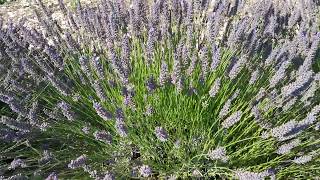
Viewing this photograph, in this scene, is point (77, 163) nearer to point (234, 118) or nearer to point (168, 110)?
point (168, 110)

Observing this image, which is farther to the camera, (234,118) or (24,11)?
(24,11)

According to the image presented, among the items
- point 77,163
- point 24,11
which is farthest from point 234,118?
point 24,11

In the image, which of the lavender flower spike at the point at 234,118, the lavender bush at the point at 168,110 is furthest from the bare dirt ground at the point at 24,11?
the lavender flower spike at the point at 234,118

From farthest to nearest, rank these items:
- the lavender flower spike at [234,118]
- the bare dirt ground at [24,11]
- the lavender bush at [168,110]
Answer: the bare dirt ground at [24,11] → the lavender bush at [168,110] → the lavender flower spike at [234,118]

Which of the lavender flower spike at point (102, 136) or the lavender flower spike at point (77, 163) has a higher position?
the lavender flower spike at point (102, 136)

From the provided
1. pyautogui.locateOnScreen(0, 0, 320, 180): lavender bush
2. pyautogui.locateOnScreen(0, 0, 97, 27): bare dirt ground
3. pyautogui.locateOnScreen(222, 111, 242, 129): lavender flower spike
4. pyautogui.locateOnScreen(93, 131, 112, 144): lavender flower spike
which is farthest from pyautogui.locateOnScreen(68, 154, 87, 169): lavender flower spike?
pyautogui.locateOnScreen(0, 0, 97, 27): bare dirt ground

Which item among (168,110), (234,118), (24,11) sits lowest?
(24,11)

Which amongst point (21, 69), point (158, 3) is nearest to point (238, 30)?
point (158, 3)

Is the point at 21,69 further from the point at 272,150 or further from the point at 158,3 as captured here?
the point at 272,150

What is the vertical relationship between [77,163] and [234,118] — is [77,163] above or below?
below

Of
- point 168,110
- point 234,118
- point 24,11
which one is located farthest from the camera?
point 24,11

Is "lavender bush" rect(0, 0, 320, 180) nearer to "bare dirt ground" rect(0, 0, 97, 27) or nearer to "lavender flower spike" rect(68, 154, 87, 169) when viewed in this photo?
"lavender flower spike" rect(68, 154, 87, 169)

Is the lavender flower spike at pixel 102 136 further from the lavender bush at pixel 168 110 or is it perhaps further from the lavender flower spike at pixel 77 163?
the lavender flower spike at pixel 77 163

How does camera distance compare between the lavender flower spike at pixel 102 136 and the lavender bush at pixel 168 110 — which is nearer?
the lavender flower spike at pixel 102 136
